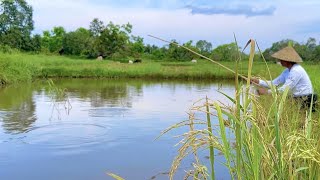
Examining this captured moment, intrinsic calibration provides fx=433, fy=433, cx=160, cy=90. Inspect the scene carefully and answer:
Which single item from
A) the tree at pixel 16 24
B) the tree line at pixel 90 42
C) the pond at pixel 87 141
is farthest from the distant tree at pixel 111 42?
the pond at pixel 87 141

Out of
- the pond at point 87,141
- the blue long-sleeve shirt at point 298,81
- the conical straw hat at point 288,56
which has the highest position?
the conical straw hat at point 288,56

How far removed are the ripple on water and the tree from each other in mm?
40749

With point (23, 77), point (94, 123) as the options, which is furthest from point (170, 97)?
point (23, 77)

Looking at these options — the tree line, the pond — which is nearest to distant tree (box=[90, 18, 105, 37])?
the tree line

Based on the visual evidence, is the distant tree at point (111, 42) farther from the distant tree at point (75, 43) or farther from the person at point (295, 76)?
the person at point (295, 76)

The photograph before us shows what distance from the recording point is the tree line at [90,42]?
3725cm

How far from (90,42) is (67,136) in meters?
36.2

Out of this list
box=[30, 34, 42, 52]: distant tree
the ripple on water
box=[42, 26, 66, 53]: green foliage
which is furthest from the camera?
box=[42, 26, 66, 53]: green foliage

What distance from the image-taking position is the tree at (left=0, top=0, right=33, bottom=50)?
4684 cm

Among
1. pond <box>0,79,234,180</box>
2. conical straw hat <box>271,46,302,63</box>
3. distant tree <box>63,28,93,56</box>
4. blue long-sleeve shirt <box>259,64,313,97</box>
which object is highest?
distant tree <box>63,28,93,56</box>

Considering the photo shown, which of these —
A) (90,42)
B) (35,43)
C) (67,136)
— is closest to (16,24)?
(35,43)

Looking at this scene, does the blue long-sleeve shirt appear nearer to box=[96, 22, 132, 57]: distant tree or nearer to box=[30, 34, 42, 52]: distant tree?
box=[96, 22, 132, 57]: distant tree

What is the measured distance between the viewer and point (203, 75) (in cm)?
2395

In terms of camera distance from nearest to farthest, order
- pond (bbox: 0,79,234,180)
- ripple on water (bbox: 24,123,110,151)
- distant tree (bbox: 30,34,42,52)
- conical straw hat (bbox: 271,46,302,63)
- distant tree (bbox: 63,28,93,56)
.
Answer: pond (bbox: 0,79,234,180) < conical straw hat (bbox: 271,46,302,63) < ripple on water (bbox: 24,123,110,151) < distant tree (bbox: 63,28,93,56) < distant tree (bbox: 30,34,42,52)
